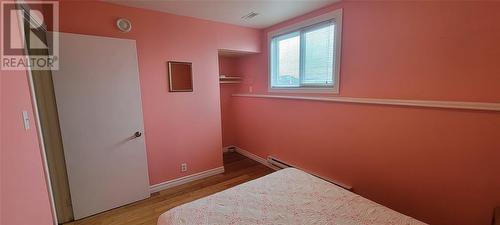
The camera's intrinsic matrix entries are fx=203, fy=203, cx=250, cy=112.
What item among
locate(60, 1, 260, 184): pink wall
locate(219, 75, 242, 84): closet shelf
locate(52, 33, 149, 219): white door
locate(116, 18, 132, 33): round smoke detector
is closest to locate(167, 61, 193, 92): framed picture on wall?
locate(60, 1, 260, 184): pink wall

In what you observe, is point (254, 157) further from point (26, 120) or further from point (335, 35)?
point (26, 120)

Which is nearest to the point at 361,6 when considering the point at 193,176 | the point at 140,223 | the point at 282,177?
the point at 282,177

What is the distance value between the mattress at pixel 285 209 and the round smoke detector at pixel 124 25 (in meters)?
2.03

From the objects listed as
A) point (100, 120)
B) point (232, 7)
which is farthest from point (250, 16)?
point (100, 120)

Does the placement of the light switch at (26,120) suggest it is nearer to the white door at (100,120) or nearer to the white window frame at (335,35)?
the white door at (100,120)

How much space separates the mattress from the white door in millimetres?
1305

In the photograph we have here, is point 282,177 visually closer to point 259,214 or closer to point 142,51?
point 259,214

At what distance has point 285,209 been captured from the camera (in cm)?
138

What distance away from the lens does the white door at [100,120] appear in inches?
78.5

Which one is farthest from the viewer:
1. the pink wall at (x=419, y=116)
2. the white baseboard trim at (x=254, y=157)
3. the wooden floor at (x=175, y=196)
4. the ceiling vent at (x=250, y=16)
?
the white baseboard trim at (x=254, y=157)

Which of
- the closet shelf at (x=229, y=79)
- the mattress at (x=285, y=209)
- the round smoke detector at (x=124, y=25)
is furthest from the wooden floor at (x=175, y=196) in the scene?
the round smoke detector at (x=124, y=25)

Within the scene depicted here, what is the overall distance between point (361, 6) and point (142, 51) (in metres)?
2.46

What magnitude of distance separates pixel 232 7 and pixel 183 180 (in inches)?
93.1

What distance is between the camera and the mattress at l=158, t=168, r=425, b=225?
1260 mm
